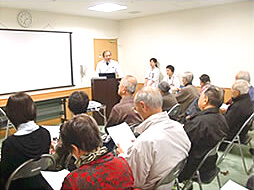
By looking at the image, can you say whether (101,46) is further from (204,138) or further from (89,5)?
(204,138)

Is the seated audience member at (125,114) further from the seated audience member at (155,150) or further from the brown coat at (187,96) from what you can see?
the brown coat at (187,96)

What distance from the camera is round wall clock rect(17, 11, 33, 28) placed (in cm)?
533

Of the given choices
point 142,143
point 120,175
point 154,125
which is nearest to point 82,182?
point 120,175

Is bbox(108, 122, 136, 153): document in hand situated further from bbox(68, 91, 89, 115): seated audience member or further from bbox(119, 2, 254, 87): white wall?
bbox(119, 2, 254, 87): white wall

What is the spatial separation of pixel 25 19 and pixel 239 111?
15.2ft

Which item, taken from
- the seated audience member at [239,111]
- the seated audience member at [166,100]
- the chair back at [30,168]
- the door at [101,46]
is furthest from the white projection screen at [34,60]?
the seated audience member at [239,111]

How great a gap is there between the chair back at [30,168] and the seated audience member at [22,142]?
0.07 metres

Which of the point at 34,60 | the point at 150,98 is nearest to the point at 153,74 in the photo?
the point at 34,60

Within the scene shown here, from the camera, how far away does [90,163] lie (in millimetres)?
1190

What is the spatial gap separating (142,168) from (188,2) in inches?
177

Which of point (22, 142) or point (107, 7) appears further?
point (107, 7)

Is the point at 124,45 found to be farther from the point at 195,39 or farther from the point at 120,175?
the point at 120,175

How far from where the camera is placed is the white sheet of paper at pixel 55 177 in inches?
67.9

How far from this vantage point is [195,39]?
6016 millimetres
